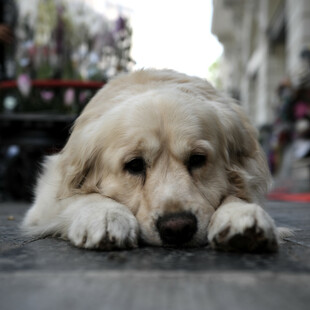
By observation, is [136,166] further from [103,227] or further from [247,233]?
[247,233]

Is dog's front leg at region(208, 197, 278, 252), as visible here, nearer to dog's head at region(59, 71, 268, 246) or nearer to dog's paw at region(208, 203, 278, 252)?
dog's paw at region(208, 203, 278, 252)

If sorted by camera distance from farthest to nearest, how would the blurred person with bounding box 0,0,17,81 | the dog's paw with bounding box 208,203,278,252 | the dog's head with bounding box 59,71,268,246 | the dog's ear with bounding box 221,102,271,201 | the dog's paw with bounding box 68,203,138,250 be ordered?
the blurred person with bounding box 0,0,17,81
the dog's ear with bounding box 221,102,271,201
the dog's head with bounding box 59,71,268,246
the dog's paw with bounding box 68,203,138,250
the dog's paw with bounding box 208,203,278,252

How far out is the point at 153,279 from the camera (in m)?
1.38

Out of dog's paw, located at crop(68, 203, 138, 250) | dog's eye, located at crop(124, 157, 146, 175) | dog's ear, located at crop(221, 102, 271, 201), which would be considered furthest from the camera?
dog's ear, located at crop(221, 102, 271, 201)

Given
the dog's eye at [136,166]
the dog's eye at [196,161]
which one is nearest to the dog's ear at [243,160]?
the dog's eye at [196,161]

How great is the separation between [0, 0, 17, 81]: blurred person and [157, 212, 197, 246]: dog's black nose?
16.8 feet

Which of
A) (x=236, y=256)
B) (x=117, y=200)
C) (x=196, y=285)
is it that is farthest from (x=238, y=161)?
(x=196, y=285)

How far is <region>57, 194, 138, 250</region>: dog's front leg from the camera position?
6.34 feet

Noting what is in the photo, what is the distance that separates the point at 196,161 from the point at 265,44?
54.3ft

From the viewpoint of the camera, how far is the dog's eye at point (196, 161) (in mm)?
2485

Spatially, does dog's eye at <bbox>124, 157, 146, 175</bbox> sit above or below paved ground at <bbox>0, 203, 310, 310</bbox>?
above

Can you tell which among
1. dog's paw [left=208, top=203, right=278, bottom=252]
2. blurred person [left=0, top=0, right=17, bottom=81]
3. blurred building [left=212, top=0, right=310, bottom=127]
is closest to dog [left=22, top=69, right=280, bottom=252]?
dog's paw [left=208, top=203, right=278, bottom=252]

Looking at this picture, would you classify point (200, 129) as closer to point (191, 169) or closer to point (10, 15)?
point (191, 169)

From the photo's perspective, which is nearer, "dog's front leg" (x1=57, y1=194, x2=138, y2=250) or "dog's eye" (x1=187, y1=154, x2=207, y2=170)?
"dog's front leg" (x1=57, y1=194, x2=138, y2=250)
